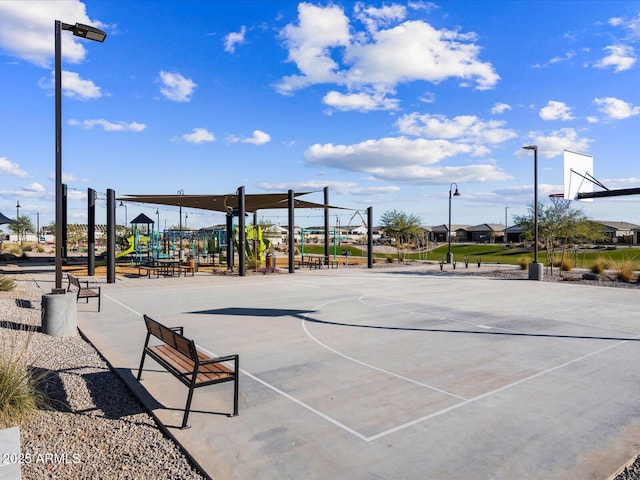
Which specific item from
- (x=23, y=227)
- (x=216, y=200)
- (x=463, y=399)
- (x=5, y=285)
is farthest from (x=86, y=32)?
(x=23, y=227)

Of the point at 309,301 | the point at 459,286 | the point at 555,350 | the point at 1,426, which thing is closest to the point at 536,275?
the point at 459,286

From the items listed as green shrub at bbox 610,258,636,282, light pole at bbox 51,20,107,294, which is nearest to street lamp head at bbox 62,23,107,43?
light pole at bbox 51,20,107,294

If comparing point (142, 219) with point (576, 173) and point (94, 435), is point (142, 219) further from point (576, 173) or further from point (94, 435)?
point (94, 435)

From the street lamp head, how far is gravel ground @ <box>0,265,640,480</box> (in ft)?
20.8

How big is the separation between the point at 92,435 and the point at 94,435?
19 mm

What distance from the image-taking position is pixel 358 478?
3887 mm

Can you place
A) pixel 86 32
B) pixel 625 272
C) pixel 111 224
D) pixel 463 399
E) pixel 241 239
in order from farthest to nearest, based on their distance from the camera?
pixel 241 239
pixel 625 272
pixel 111 224
pixel 86 32
pixel 463 399

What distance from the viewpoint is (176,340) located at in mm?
5414

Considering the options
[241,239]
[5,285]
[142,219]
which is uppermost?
[142,219]

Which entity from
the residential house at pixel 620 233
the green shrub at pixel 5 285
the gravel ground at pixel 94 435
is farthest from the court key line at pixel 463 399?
the residential house at pixel 620 233

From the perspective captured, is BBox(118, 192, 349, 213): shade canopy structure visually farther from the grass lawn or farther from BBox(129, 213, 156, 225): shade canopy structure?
the grass lawn

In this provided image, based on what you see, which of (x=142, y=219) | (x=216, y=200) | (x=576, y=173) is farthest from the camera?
(x=142, y=219)

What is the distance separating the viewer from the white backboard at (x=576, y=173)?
1091 cm

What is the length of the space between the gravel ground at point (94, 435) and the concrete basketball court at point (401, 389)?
9.0 inches
